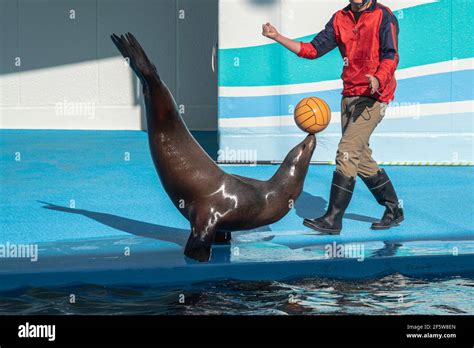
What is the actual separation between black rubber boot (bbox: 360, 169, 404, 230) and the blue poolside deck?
10 centimetres

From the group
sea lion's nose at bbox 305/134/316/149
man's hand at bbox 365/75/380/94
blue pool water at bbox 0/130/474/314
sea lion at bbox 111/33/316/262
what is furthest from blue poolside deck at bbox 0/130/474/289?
man's hand at bbox 365/75/380/94

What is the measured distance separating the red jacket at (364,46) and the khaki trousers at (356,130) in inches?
2.7

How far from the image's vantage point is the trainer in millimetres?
Answer: 6586

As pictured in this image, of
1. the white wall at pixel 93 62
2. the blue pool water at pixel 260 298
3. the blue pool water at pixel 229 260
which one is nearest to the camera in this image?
the blue pool water at pixel 260 298

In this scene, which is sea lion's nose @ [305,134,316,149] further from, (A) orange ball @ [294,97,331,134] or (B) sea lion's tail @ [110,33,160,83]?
(B) sea lion's tail @ [110,33,160,83]

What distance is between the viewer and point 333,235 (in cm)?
680

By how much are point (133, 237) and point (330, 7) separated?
4808 millimetres

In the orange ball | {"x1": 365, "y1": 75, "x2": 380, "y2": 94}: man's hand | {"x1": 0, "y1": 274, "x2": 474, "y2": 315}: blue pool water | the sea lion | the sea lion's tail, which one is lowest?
{"x1": 0, "y1": 274, "x2": 474, "y2": 315}: blue pool water

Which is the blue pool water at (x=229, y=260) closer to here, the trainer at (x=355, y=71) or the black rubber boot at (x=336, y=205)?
the black rubber boot at (x=336, y=205)

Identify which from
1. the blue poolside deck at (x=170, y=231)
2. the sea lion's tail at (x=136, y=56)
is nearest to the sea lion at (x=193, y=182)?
the sea lion's tail at (x=136, y=56)

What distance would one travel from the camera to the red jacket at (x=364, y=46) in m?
6.54
